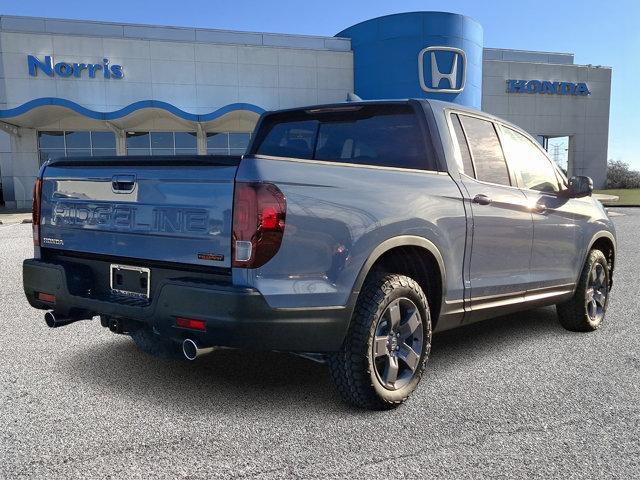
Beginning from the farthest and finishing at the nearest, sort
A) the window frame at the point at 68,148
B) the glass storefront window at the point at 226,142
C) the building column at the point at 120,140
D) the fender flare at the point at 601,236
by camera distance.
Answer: the glass storefront window at the point at 226,142 → the window frame at the point at 68,148 → the building column at the point at 120,140 → the fender flare at the point at 601,236

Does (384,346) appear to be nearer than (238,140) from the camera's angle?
Yes

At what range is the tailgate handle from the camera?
309 centimetres

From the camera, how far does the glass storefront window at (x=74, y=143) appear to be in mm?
27688

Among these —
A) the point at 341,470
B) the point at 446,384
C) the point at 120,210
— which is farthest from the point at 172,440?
the point at 446,384

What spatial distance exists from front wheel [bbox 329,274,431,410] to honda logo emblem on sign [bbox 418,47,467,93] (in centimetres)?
2639

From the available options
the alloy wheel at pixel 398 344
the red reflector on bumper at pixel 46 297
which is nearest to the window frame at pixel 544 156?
the alloy wheel at pixel 398 344

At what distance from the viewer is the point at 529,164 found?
4613mm

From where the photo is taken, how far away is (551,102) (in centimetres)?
3828

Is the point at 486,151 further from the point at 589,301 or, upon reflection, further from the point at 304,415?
the point at 304,415

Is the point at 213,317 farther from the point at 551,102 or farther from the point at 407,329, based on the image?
the point at 551,102

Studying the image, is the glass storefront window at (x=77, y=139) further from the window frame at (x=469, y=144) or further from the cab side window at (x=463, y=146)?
the cab side window at (x=463, y=146)

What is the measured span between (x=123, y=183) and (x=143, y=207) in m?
0.21

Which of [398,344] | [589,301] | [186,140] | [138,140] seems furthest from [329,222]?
[186,140]

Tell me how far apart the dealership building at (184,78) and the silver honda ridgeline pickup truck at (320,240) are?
2237cm
